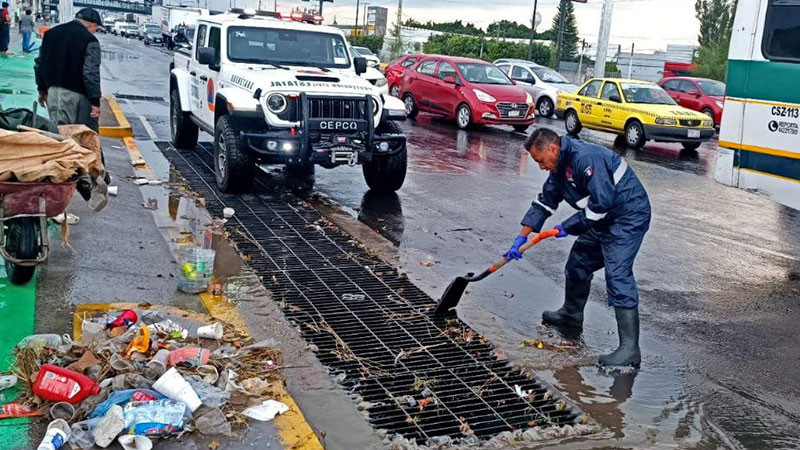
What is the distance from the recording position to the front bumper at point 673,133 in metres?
17.7

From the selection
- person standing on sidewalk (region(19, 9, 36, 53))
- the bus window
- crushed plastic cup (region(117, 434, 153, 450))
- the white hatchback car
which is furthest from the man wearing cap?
person standing on sidewalk (region(19, 9, 36, 53))

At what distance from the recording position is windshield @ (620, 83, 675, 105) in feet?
62.1

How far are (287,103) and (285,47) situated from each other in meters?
1.71

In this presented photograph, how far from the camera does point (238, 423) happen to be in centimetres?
411

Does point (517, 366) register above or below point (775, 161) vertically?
below

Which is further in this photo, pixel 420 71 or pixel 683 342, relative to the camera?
pixel 420 71

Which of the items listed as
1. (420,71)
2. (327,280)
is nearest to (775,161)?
(327,280)

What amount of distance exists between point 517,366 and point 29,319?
3142 mm

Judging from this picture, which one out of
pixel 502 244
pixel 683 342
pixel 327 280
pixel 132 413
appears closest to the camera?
pixel 132 413

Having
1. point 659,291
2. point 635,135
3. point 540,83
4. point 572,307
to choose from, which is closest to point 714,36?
point 540,83

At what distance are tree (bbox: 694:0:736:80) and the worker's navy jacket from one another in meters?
27.6

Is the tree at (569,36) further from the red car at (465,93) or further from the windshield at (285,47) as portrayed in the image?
the windshield at (285,47)

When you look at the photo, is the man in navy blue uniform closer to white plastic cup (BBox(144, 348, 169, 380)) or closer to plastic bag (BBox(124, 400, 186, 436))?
white plastic cup (BBox(144, 348, 169, 380))

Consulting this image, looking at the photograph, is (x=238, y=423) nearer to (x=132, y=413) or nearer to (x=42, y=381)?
(x=132, y=413)
